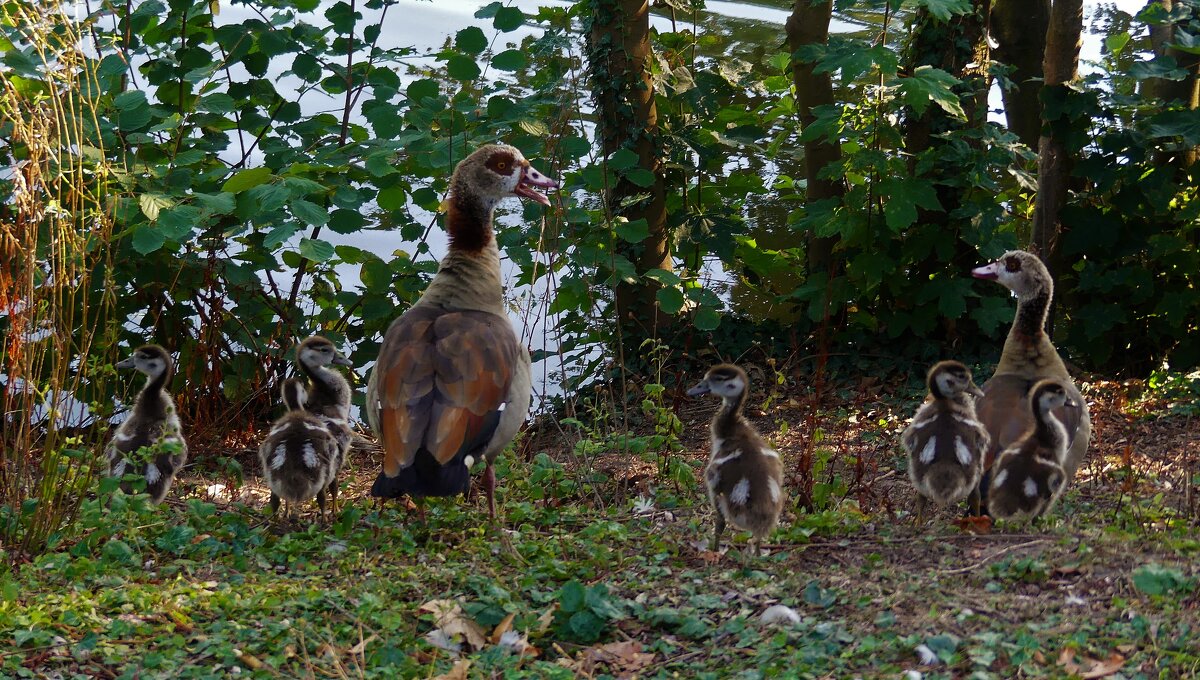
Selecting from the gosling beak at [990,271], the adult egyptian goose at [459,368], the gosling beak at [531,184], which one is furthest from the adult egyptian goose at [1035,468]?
the gosling beak at [531,184]

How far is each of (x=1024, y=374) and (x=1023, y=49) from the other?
19.2ft

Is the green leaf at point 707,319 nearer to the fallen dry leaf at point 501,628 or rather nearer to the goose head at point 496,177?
the goose head at point 496,177

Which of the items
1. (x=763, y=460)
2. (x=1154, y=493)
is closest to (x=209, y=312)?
(x=763, y=460)

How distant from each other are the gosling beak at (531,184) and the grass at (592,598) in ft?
7.27

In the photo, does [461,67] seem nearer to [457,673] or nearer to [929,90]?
[929,90]

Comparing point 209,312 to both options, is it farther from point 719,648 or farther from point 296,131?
point 719,648

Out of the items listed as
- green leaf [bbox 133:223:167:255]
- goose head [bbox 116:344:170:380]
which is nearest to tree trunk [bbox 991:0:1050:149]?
green leaf [bbox 133:223:167:255]

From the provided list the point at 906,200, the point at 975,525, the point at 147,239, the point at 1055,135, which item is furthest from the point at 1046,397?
the point at 147,239

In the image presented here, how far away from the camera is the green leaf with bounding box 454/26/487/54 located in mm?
9750

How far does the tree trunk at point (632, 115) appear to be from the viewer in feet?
37.0

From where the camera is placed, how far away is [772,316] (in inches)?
548

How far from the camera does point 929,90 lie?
9.53 m

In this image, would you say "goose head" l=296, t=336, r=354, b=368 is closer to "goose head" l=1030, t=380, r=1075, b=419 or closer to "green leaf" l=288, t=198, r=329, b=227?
"green leaf" l=288, t=198, r=329, b=227

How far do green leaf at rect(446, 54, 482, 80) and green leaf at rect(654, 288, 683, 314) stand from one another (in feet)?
8.40
